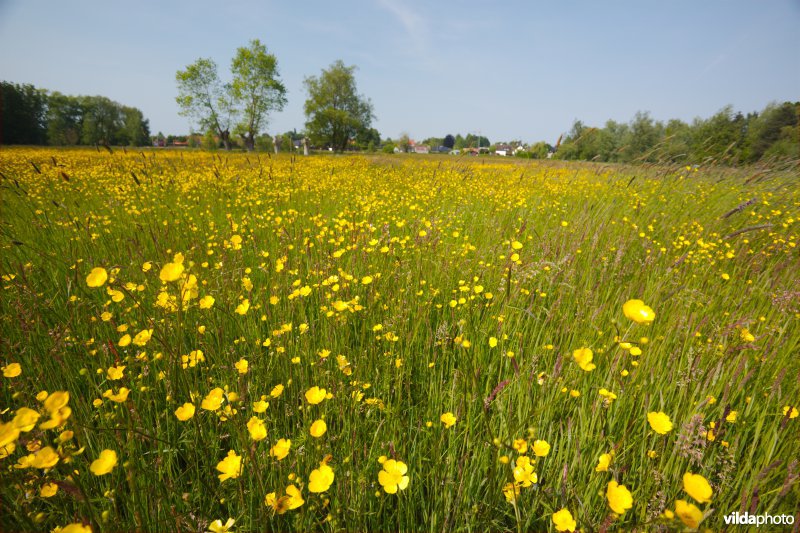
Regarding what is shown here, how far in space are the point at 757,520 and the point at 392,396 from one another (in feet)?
4.65

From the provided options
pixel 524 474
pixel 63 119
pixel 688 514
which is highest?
pixel 63 119

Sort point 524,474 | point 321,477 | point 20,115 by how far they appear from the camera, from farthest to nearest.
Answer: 1. point 20,115
2. point 524,474
3. point 321,477

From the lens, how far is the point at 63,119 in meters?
46.4

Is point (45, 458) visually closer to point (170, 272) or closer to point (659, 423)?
point (170, 272)

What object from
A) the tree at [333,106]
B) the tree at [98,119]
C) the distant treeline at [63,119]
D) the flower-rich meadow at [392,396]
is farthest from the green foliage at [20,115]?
the flower-rich meadow at [392,396]

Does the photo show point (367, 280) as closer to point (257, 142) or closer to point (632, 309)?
point (632, 309)

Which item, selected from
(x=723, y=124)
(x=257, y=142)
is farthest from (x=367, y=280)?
(x=257, y=142)

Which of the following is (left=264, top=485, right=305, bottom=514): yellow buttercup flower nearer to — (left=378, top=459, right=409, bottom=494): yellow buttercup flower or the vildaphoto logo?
(left=378, top=459, right=409, bottom=494): yellow buttercup flower

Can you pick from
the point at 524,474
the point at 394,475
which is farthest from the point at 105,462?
the point at 524,474

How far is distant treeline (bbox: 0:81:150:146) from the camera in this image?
106 feet

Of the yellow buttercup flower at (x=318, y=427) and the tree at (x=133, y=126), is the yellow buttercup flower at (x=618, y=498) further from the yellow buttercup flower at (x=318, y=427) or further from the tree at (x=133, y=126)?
the tree at (x=133, y=126)

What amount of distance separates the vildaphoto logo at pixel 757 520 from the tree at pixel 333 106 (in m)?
48.2

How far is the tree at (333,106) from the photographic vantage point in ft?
146

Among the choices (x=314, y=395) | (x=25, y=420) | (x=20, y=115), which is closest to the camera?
(x=25, y=420)
